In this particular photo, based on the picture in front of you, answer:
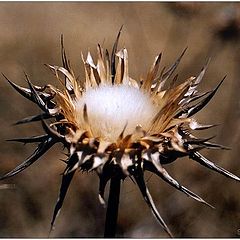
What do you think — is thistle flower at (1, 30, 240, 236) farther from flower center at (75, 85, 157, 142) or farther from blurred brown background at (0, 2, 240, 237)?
blurred brown background at (0, 2, 240, 237)

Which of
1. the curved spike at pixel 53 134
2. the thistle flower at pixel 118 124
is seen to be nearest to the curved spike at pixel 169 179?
the thistle flower at pixel 118 124

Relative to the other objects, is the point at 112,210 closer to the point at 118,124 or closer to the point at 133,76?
the point at 118,124

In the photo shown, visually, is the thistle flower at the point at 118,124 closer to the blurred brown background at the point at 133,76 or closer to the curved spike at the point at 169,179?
the curved spike at the point at 169,179

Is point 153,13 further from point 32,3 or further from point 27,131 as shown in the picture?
point 27,131

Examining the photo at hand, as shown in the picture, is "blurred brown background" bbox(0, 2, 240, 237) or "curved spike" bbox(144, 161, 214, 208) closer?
"curved spike" bbox(144, 161, 214, 208)

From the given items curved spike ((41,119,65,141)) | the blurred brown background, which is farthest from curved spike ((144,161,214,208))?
the blurred brown background

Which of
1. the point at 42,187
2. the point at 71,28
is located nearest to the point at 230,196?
the point at 42,187

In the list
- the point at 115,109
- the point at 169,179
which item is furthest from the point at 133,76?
the point at 169,179
